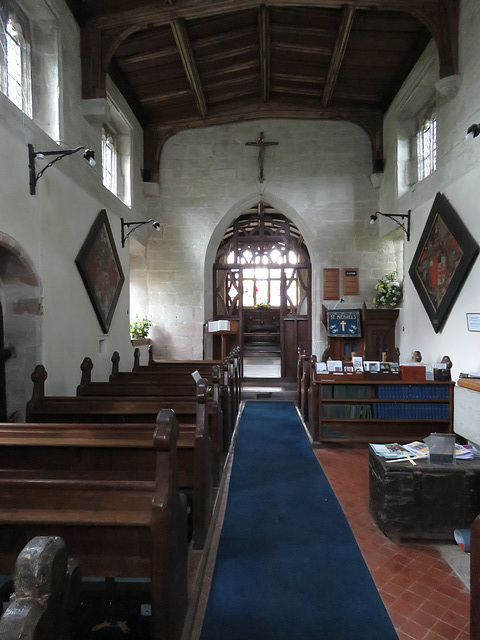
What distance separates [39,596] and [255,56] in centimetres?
795

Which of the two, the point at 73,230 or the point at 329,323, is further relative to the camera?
the point at 329,323

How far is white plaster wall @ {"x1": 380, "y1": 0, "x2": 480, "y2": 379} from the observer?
4.62m

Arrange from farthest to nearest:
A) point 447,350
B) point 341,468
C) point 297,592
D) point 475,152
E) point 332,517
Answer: point 447,350 → point 475,152 → point 341,468 → point 332,517 → point 297,592

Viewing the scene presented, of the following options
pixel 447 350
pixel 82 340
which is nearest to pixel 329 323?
pixel 447 350

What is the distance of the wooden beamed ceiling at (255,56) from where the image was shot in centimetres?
513

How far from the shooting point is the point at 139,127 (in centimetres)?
792

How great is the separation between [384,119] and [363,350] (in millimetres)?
4668

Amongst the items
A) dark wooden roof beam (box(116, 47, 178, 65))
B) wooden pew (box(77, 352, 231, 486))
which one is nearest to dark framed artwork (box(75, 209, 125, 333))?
wooden pew (box(77, 352, 231, 486))

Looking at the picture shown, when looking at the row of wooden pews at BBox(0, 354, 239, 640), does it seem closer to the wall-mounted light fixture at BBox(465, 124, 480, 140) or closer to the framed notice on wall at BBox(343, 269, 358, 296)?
the wall-mounted light fixture at BBox(465, 124, 480, 140)

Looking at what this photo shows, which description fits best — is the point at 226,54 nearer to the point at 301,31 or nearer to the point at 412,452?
the point at 301,31

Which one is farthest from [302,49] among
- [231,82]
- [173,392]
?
[173,392]

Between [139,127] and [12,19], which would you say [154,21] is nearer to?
[12,19]

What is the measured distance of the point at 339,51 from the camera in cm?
616

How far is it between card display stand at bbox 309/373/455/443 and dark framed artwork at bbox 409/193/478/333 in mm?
1298
